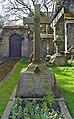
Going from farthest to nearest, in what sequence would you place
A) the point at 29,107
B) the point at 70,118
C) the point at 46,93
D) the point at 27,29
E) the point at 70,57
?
1. the point at 27,29
2. the point at 70,57
3. the point at 46,93
4. the point at 29,107
5. the point at 70,118

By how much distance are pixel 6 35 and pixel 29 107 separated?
842 inches

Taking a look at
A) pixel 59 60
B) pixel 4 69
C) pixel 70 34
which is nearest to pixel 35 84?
pixel 4 69

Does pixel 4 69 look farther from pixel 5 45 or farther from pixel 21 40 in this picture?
pixel 21 40

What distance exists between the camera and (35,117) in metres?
4.28

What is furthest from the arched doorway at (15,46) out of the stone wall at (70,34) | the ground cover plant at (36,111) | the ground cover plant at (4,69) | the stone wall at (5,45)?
the ground cover plant at (36,111)

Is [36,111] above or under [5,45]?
above

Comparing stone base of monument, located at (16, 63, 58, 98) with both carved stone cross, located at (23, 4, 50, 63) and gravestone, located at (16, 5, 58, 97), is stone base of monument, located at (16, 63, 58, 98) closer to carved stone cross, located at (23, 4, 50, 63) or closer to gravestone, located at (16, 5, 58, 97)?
gravestone, located at (16, 5, 58, 97)

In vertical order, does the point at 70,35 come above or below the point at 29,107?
above

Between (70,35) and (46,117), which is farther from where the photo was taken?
(70,35)

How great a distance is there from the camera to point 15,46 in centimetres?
2709

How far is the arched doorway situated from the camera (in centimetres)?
2678

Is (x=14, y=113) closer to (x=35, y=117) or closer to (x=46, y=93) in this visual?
(x=35, y=117)

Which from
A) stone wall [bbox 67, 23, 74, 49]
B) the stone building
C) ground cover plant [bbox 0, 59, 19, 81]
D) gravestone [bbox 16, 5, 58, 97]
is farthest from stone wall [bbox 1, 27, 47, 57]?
gravestone [bbox 16, 5, 58, 97]

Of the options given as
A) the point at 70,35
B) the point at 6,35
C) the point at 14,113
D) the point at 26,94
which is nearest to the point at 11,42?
the point at 6,35
